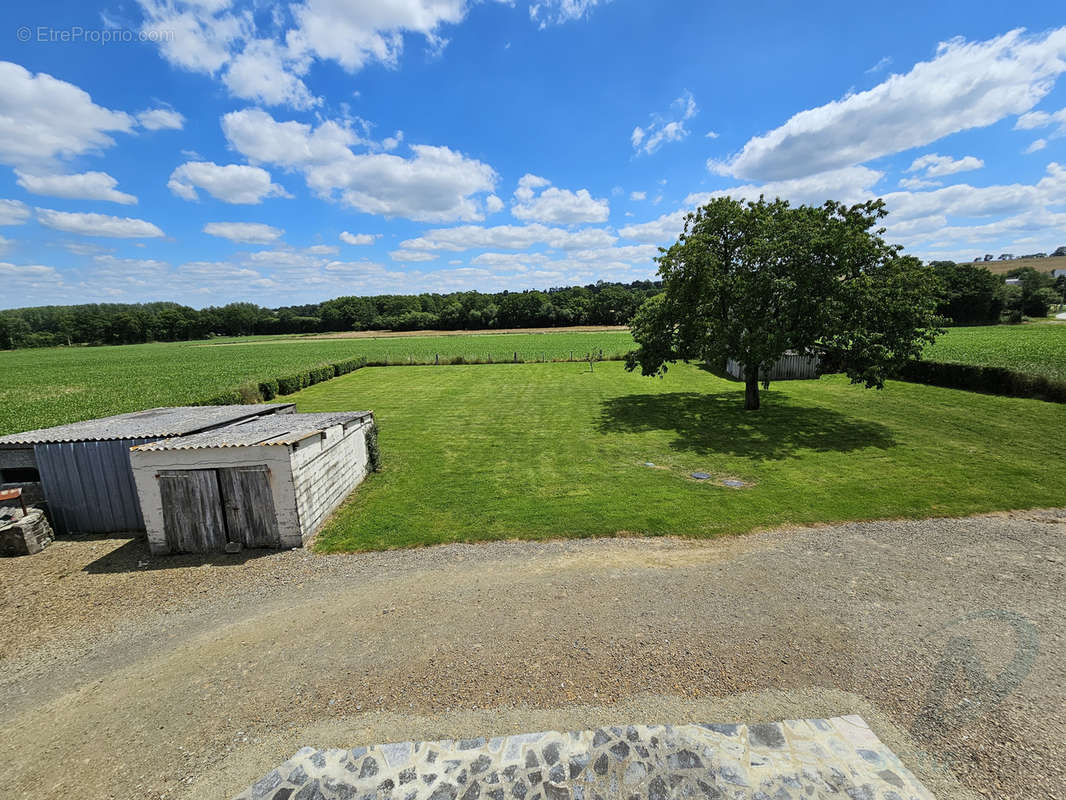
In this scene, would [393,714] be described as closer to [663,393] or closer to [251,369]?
[663,393]

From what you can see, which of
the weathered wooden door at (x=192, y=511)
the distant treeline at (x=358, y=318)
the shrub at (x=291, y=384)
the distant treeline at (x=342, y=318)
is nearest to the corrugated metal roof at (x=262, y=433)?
the weathered wooden door at (x=192, y=511)

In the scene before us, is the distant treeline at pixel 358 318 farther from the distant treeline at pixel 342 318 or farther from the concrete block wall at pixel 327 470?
the concrete block wall at pixel 327 470

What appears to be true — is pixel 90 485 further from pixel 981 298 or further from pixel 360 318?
pixel 360 318

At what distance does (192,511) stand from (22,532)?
3.80m

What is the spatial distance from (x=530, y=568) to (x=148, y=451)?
27.2 feet

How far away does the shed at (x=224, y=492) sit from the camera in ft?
30.7

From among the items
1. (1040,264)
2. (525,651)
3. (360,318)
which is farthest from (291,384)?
(1040,264)

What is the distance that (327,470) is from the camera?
37.2ft

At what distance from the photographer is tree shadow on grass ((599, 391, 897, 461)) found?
16.0m

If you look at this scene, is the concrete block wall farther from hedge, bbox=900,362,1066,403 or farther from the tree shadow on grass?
hedge, bbox=900,362,1066,403

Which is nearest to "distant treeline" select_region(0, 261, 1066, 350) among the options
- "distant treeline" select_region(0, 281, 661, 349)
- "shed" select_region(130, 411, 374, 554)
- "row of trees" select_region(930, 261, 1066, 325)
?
"distant treeline" select_region(0, 281, 661, 349)

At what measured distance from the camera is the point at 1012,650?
6.05 m

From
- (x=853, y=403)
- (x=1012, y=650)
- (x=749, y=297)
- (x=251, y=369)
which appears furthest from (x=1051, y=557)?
(x=251, y=369)

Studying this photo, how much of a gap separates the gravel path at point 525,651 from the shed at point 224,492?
523 millimetres
